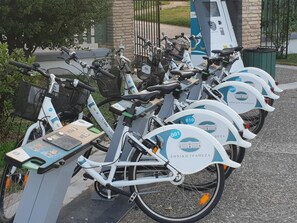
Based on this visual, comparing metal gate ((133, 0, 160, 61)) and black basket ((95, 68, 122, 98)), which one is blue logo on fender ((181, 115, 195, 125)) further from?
metal gate ((133, 0, 160, 61))

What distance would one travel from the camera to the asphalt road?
13.1 feet

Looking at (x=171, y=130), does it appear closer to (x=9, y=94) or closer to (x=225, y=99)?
(x=225, y=99)

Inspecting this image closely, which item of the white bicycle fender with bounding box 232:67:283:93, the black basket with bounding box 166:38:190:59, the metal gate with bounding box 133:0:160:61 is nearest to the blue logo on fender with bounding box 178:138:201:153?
the white bicycle fender with bounding box 232:67:283:93

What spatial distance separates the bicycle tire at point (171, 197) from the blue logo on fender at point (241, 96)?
1543 millimetres

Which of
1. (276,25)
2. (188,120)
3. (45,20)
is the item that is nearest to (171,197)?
(188,120)

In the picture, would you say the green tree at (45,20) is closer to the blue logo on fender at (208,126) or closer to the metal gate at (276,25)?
the blue logo on fender at (208,126)

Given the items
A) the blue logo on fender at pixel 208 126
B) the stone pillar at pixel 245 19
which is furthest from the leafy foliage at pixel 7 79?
the stone pillar at pixel 245 19

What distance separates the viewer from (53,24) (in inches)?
317

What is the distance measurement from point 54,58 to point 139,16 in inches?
118

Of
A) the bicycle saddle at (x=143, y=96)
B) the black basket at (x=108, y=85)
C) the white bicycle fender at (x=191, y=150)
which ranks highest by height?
the bicycle saddle at (x=143, y=96)

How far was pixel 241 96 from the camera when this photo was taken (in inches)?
217

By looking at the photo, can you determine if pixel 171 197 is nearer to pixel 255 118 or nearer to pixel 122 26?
pixel 255 118

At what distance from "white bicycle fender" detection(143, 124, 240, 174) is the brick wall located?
7.09 metres

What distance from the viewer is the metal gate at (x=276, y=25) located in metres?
12.7
